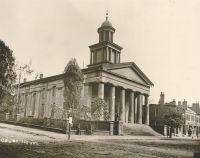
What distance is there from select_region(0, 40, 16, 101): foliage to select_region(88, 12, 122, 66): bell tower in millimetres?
33618

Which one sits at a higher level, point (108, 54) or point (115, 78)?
point (108, 54)

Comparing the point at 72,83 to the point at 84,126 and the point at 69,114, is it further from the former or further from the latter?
the point at 84,126

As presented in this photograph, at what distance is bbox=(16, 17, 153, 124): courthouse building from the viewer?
4494cm

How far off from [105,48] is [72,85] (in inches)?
650

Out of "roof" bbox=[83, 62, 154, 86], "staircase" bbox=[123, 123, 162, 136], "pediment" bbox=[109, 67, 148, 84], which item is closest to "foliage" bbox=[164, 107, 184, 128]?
"staircase" bbox=[123, 123, 162, 136]

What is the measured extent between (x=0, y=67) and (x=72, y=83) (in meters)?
20.4

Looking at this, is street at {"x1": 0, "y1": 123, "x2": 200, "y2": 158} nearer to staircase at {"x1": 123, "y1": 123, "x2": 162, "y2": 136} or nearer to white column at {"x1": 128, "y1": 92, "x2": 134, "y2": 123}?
staircase at {"x1": 123, "y1": 123, "x2": 162, "y2": 136}

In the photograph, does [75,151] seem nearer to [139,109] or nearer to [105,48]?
[105,48]

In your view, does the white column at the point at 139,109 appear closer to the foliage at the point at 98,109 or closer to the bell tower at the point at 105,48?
the bell tower at the point at 105,48

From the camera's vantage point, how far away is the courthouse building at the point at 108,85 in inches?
1769

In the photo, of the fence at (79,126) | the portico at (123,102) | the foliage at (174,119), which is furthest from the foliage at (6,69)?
the foliage at (174,119)

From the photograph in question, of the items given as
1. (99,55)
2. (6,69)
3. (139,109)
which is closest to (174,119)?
(139,109)

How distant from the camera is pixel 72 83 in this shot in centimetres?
3822

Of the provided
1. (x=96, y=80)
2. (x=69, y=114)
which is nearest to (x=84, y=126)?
(x=69, y=114)
